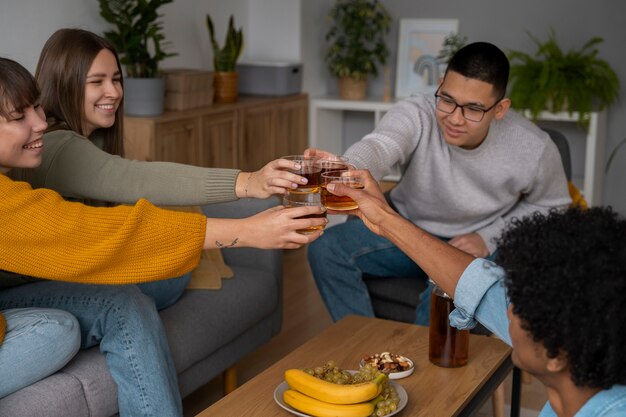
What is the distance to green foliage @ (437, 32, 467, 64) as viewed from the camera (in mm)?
4965

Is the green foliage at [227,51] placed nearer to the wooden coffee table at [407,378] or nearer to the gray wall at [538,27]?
the gray wall at [538,27]

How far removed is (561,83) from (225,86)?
1.70 meters

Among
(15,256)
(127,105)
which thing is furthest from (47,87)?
(127,105)

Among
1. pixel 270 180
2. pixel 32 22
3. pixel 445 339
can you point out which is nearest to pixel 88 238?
pixel 270 180

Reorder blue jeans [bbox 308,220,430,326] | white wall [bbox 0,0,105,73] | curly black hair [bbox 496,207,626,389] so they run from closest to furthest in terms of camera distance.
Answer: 1. curly black hair [bbox 496,207,626,389]
2. blue jeans [bbox 308,220,430,326]
3. white wall [bbox 0,0,105,73]

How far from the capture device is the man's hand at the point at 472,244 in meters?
2.93

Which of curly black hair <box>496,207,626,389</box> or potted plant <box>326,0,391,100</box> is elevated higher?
potted plant <box>326,0,391,100</box>

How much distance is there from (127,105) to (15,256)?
1.98 metres

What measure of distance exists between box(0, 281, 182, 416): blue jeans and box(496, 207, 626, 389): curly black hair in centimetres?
126

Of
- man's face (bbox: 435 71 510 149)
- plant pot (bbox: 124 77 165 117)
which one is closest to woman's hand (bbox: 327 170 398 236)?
man's face (bbox: 435 71 510 149)

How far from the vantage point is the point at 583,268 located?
1215 mm

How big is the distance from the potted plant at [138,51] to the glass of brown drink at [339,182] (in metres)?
2.02

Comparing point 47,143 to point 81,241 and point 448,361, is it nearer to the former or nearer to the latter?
point 81,241

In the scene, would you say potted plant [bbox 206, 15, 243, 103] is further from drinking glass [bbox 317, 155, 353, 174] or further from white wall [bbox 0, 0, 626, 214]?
drinking glass [bbox 317, 155, 353, 174]
